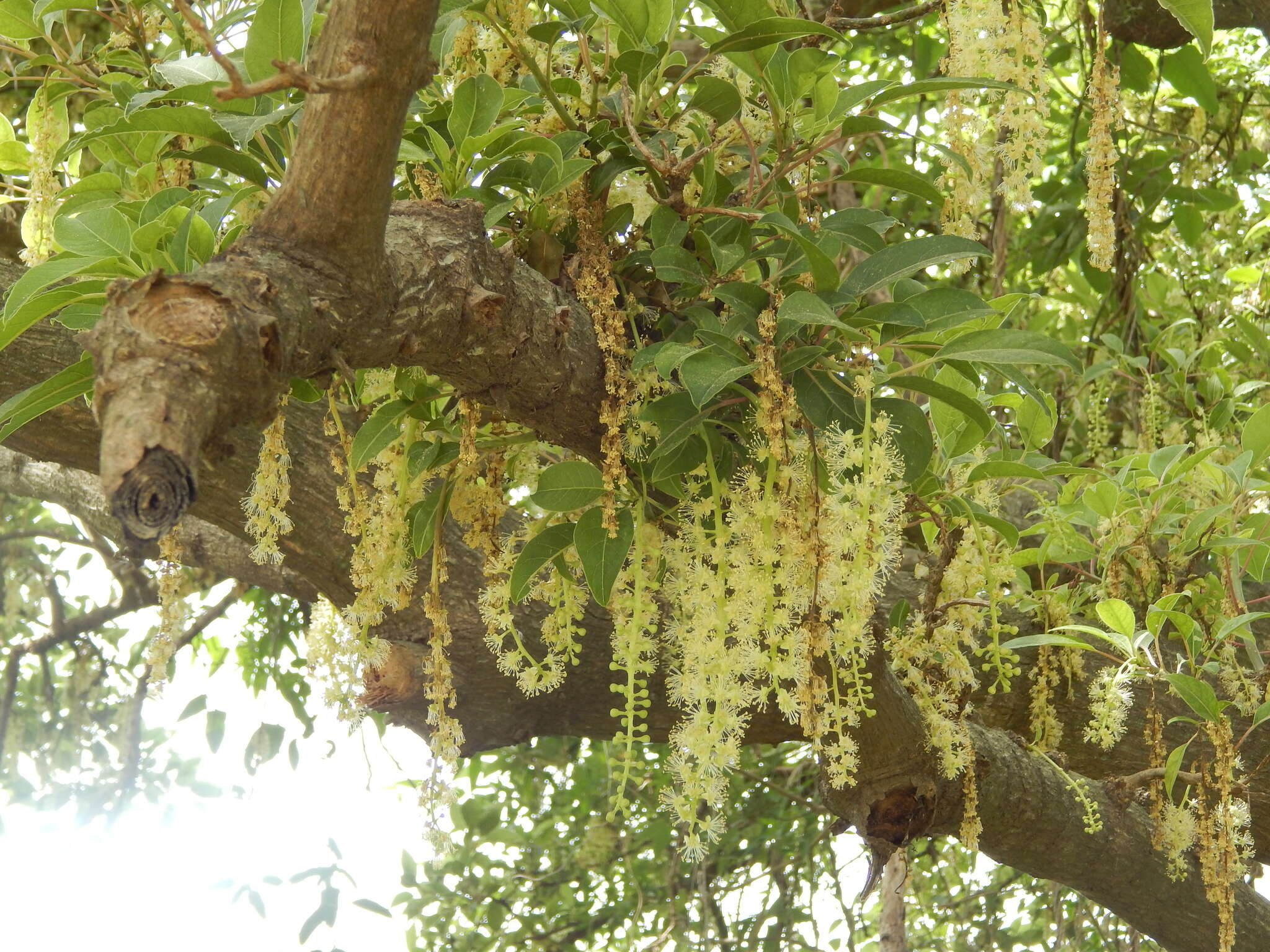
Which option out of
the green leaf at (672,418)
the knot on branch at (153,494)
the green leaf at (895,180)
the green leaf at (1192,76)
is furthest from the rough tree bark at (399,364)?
the green leaf at (1192,76)

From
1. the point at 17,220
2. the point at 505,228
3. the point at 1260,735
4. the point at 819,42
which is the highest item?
the point at 17,220

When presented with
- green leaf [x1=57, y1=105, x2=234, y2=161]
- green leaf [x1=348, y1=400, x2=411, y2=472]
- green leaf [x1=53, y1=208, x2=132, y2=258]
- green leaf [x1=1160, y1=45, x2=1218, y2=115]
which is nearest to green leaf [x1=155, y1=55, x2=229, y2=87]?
green leaf [x1=57, y1=105, x2=234, y2=161]

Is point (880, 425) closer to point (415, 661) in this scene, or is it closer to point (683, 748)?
point (683, 748)

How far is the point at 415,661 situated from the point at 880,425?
96cm

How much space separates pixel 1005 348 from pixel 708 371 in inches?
11.2

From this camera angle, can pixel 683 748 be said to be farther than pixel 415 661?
No

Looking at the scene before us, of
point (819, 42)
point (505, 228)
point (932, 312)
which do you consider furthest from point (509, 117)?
point (932, 312)

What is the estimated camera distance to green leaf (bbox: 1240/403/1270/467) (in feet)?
5.09

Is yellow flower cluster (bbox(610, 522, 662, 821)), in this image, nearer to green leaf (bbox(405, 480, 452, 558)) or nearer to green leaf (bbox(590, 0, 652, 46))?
green leaf (bbox(405, 480, 452, 558))

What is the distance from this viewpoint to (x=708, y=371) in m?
0.95

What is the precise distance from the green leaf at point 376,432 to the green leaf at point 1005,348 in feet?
1.67

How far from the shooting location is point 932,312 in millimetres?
1054

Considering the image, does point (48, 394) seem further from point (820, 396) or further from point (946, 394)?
point (946, 394)

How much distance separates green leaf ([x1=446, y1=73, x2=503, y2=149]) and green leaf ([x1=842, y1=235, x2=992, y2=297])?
34cm
